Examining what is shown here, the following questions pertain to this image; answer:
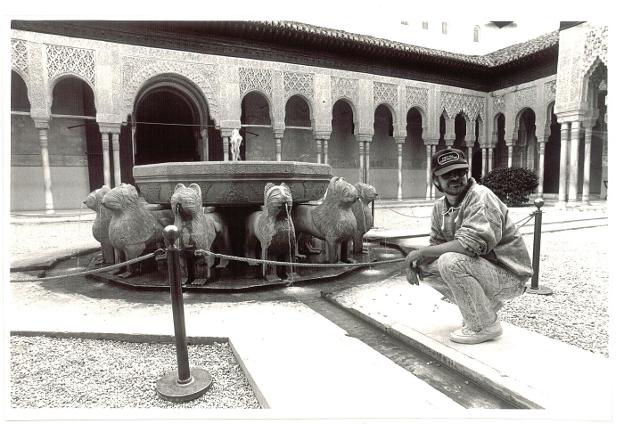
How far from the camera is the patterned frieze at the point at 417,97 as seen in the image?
53.7 ft

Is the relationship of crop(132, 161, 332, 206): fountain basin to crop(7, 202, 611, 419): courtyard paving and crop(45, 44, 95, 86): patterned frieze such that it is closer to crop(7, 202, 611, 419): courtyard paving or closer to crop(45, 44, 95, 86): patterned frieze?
crop(7, 202, 611, 419): courtyard paving

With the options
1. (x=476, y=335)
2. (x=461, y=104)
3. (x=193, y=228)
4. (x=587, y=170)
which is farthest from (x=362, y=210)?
(x=461, y=104)

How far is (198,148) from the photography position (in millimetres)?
15844

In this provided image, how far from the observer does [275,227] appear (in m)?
3.71

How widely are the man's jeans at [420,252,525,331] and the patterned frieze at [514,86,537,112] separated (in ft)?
48.4

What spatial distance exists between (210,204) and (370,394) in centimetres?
292

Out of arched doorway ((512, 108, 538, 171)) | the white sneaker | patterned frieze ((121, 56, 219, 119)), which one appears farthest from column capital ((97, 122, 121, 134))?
arched doorway ((512, 108, 538, 171))

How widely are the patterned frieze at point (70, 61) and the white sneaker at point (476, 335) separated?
40.7 ft

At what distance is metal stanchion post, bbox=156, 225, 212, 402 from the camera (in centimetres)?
176

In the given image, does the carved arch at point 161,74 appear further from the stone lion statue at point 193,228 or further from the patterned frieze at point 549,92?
the patterned frieze at point 549,92

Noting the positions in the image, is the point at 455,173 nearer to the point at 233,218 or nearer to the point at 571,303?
the point at 571,303

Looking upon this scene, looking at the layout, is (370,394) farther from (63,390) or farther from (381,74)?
(381,74)

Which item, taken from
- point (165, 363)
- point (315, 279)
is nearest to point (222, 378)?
point (165, 363)

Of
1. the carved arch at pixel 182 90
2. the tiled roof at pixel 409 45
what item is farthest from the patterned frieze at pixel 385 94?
the carved arch at pixel 182 90
